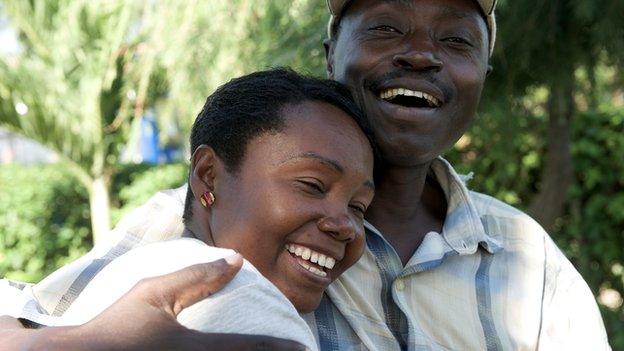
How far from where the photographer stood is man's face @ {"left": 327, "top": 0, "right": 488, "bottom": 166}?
2.24 m

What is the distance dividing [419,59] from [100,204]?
601cm

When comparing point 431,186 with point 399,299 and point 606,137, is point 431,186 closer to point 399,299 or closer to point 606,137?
point 399,299

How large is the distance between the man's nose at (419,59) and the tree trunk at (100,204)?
594 centimetres

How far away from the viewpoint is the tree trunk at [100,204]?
7879mm

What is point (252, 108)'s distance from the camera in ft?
6.17

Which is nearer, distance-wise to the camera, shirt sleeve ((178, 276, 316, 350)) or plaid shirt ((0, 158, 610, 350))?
shirt sleeve ((178, 276, 316, 350))

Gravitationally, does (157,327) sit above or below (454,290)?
above

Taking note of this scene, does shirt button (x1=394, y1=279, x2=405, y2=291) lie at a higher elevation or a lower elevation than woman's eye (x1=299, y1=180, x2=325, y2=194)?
lower

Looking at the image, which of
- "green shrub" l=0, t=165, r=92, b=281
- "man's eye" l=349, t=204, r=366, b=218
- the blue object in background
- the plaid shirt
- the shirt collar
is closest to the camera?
"man's eye" l=349, t=204, r=366, b=218

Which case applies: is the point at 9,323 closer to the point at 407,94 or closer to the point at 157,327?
the point at 157,327

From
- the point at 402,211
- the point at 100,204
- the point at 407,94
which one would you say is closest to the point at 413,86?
the point at 407,94

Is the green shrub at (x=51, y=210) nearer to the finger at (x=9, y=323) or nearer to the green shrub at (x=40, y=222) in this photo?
the green shrub at (x=40, y=222)

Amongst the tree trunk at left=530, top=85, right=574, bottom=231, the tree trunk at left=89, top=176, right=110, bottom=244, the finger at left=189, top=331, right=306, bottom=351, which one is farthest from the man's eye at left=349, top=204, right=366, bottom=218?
the tree trunk at left=89, top=176, right=110, bottom=244

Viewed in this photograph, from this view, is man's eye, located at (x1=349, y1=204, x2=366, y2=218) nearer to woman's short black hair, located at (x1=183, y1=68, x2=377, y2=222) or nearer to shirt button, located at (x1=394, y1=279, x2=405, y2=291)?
woman's short black hair, located at (x1=183, y1=68, x2=377, y2=222)
